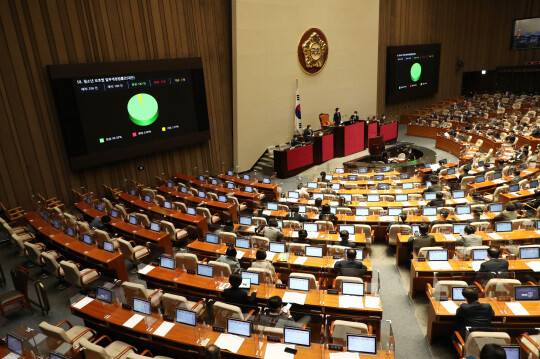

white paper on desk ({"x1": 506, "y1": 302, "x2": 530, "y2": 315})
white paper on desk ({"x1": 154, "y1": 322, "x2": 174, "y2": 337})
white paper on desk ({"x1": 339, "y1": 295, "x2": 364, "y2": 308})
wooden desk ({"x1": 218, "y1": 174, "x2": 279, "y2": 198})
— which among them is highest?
white paper on desk ({"x1": 154, "y1": 322, "x2": 174, "y2": 337})

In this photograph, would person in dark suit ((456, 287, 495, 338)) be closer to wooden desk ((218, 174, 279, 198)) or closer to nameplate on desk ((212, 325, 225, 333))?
nameplate on desk ((212, 325, 225, 333))

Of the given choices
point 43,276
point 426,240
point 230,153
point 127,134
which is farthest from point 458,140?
point 43,276

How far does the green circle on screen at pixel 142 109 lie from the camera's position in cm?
1380

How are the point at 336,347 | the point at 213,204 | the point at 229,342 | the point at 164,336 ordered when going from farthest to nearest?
1. the point at 213,204
2. the point at 164,336
3. the point at 229,342
4. the point at 336,347

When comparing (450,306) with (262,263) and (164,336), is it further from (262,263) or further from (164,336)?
(164,336)

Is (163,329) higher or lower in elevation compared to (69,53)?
lower

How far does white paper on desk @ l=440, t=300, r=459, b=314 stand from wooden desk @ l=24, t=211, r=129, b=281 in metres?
6.12

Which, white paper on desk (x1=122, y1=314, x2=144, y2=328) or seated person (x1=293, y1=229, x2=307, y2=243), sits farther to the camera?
seated person (x1=293, y1=229, x2=307, y2=243)

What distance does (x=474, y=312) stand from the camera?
5.31 m

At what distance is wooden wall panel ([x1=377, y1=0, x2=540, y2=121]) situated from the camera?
24.0 m

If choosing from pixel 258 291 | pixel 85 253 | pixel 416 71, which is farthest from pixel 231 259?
pixel 416 71

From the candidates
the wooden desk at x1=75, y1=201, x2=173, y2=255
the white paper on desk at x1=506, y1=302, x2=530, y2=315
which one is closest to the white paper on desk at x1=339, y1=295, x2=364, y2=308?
the white paper on desk at x1=506, y1=302, x2=530, y2=315

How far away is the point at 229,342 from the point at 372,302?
7.41 feet

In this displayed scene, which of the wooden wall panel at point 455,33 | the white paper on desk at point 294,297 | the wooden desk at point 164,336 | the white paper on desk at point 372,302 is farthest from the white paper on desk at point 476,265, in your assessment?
the wooden wall panel at point 455,33
